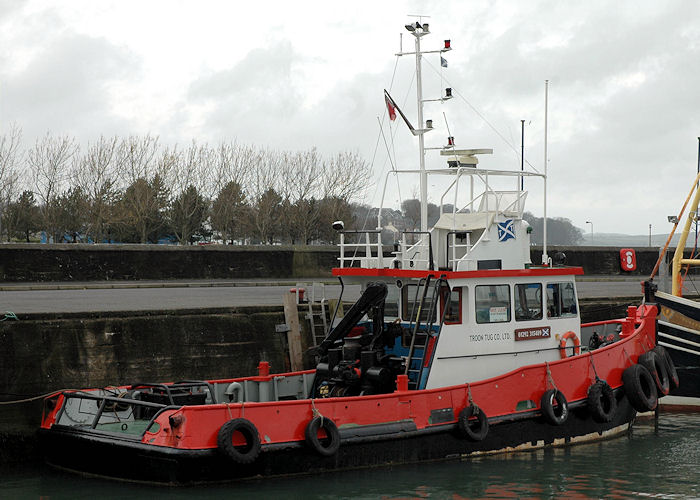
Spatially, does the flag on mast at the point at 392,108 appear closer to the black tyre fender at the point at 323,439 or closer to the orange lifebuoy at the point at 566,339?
the orange lifebuoy at the point at 566,339

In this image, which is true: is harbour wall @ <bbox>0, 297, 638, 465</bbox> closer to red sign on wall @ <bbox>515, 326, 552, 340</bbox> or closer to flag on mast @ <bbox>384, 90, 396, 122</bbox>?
red sign on wall @ <bbox>515, 326, 552, 340</bbox>

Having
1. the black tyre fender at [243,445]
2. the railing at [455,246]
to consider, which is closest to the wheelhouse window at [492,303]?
the railing at [455,246]

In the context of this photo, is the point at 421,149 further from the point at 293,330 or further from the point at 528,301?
the point at 293,330

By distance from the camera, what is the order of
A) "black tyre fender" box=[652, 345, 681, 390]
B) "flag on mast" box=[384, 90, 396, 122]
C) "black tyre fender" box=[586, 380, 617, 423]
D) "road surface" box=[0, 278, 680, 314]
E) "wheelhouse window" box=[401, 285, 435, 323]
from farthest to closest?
1. "road surface" box=[0, 278, 680, 314]
2. "black tyre fender" box=[652, 345, 681, 390]
3. "flag on mast" box=[384, 90, 396, 122]
4. "black tyre fender" box=[586, 380, 617, 423]
5. "wheelhouse window" box=[401, 285, 435, 323]

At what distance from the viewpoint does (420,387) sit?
36.6 ft

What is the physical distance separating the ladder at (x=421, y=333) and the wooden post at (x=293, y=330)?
8.83 feet

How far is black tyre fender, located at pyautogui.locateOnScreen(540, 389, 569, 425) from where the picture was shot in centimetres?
1143

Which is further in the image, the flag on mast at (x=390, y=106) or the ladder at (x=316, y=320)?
the ladder at (x=316, y=320)

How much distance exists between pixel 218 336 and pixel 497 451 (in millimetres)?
4711

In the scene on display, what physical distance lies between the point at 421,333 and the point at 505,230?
196 centimetres

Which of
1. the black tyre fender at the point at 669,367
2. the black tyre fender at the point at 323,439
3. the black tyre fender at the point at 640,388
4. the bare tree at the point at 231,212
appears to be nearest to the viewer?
the black tyre fender at the point at 323,439

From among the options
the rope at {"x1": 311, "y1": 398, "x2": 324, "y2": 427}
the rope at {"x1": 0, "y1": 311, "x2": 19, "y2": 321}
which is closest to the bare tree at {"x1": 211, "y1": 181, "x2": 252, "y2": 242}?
the rope at {"x1": 0, "y1": 311, "x2": 19, "y2": 321}

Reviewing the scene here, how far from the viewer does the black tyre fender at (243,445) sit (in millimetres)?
9219

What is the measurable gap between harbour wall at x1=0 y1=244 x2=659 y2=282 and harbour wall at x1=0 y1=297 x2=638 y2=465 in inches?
339
